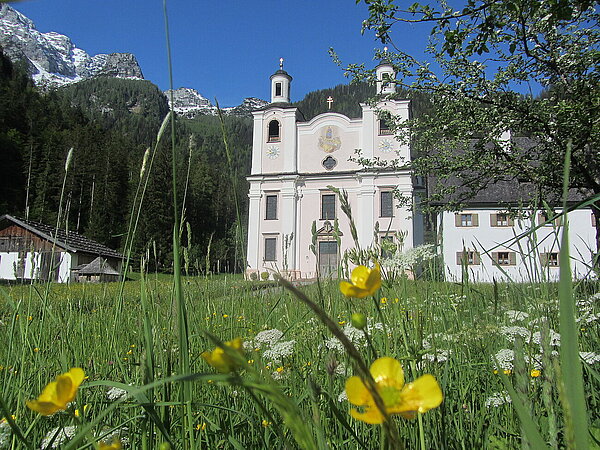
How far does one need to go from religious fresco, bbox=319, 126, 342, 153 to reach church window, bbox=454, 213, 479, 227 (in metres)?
8.27

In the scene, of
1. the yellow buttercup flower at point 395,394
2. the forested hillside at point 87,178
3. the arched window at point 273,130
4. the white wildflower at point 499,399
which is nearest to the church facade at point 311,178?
the arched window at point 273,130

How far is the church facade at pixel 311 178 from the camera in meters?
26.0

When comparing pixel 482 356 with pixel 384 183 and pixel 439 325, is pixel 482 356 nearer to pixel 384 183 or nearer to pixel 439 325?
pixel 439 325

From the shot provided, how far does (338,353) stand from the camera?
148 cm

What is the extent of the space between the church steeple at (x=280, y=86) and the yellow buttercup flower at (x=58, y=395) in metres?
29.5

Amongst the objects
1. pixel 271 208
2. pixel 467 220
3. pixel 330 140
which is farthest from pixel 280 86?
pixel 467 220

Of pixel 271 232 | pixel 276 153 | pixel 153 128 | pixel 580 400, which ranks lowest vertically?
pixel 580 400

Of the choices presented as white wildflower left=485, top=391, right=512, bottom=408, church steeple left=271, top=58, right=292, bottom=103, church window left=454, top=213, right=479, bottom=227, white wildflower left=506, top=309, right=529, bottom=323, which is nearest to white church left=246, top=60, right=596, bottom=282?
church steeple left=271, top=58, right=292, bottom=103

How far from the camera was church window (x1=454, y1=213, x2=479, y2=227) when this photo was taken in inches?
950

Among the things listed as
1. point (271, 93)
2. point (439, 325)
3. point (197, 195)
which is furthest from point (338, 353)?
point (197, 195)

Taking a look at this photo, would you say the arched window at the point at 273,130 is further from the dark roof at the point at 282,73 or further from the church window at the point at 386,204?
the church window at the point at 386,204

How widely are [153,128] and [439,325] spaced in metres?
103

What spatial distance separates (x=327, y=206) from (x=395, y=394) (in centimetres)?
2656

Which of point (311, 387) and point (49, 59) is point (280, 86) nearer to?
point (311, 387)
